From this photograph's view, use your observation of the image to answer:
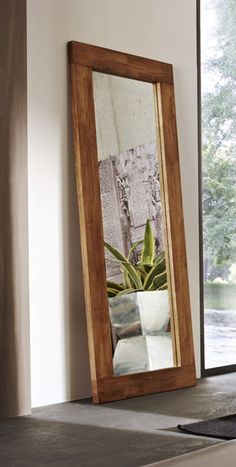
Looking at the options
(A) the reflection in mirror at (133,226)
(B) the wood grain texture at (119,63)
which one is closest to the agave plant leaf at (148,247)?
(A) the reflection in mirror at (133,226)

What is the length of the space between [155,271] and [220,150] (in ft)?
4.06

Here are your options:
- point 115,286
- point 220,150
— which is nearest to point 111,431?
point 115,286

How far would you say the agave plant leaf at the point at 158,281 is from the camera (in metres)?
5.39

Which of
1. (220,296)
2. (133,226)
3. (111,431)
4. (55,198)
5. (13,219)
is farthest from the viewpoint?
(220,296)

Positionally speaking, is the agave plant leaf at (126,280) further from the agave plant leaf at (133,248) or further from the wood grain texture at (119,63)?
the wood grain texture at (119,63)

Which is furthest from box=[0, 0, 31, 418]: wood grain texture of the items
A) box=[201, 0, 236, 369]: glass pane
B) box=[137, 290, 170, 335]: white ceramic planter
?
box=[201, 0, 236, 369]: glass pane

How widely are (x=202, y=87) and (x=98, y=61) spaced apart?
3.81 feet

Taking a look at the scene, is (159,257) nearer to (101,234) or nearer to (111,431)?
(101,234)

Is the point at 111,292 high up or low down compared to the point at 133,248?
down

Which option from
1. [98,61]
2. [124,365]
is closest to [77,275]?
[124,365]

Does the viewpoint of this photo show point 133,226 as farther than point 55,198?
Yes

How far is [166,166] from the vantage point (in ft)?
18.2

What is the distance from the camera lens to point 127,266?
17.0ft

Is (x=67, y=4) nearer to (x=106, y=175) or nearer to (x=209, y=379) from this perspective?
(x=106, y=175)
